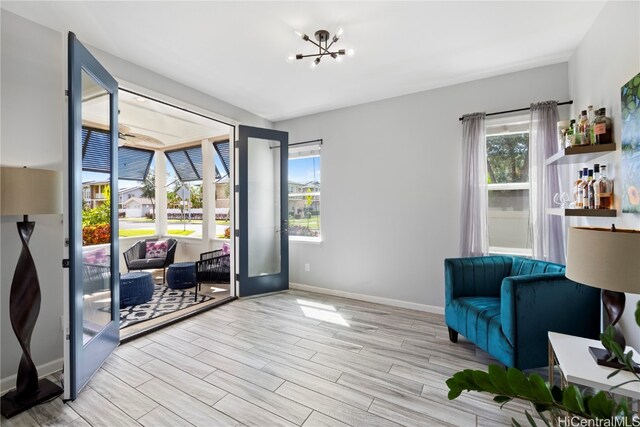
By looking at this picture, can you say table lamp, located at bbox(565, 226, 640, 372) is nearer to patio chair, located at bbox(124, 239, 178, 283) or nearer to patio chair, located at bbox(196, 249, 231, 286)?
patio chair, located at bbox(196, 249, 231, 286)

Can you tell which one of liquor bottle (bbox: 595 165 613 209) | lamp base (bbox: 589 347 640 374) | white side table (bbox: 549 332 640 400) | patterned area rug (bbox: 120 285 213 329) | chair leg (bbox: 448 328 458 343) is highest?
liquor bottle (bbox: 595 165 613 209)

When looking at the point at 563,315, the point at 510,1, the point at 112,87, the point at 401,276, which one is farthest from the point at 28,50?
the point at 563,315

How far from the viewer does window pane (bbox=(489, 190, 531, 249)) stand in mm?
3025

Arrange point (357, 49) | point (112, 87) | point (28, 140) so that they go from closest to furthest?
point (28, 140), point (112, 87), point (357, 49)

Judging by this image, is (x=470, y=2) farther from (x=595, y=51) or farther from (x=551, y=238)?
(x=551, y=238)

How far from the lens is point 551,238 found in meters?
2.71

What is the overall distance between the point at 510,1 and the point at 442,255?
2.46 meters

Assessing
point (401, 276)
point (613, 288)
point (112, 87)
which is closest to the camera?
point (613, 288)

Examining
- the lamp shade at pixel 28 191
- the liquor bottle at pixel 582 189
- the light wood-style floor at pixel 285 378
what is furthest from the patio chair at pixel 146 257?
the liquor bottle at pixel 582 189

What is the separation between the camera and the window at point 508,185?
3027 mm

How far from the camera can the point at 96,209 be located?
8.20 feet

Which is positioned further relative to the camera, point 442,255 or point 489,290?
point 442,255

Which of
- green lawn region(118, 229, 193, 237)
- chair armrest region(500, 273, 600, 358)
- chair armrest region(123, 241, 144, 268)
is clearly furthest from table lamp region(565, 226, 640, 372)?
green lawn region(118, 229, 193, 237)

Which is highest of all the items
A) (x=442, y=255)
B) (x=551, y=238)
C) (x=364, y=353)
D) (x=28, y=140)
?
(x=28, y=140)
